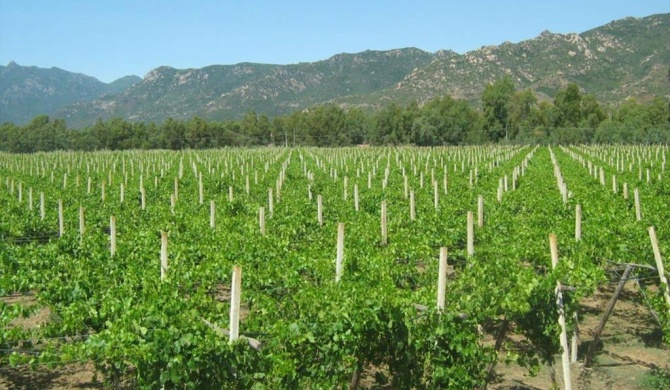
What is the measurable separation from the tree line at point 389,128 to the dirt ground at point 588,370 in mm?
73861

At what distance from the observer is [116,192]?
2141 cm

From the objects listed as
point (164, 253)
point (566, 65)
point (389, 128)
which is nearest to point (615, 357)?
point (164, 253)

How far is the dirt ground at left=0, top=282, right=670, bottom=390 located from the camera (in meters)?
8.24

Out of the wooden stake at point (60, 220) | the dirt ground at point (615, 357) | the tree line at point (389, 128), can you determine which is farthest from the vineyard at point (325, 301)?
the tree line at point (389, 128)

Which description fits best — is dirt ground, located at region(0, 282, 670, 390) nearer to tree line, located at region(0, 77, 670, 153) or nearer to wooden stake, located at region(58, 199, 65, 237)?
wooden stake, located at region(58, 199, 65, 237)

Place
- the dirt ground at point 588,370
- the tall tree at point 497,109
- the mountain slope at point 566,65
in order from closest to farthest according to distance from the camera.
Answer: the dirt ground at point 588,370 → the tall tree at point 497,109 → the mountain slope at point 566,65

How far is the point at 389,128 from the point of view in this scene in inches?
3568

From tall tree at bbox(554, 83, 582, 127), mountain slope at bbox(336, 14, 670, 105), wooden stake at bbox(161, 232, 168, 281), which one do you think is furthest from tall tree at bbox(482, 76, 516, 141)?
wooden stake at bbox(161, 232, 168, 281)

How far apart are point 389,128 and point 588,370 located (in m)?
83.0

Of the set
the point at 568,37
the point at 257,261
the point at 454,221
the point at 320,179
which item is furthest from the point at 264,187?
the point at 568,37

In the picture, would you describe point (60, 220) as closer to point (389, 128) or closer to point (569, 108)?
point (389, 128)

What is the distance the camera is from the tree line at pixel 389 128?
83875 mm

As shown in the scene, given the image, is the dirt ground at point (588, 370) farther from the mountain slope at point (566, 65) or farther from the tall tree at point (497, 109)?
the mountain slope at point (566, 65)

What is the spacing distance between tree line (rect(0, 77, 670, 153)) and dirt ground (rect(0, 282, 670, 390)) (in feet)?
242
